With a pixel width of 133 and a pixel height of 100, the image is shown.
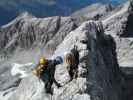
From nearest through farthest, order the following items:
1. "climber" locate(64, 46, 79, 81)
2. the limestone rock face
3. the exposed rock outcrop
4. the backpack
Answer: the limestone rock face → "climber" locate(64, 46, 79, 81) → the backpack → the exposed rock outcrop

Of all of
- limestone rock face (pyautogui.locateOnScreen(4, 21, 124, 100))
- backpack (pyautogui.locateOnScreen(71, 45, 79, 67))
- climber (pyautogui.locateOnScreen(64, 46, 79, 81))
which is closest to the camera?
limestone rock face (pyautogui.locateOnScreen(4, 21, 124, 100))

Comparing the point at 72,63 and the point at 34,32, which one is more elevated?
the point at 34,32

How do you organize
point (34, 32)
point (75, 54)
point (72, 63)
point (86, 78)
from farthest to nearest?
point (34, 32), point (75, 54), point (72, 63), point (86, 78)

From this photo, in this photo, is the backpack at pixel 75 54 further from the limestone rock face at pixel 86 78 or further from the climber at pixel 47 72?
the climber at pixel 47 72

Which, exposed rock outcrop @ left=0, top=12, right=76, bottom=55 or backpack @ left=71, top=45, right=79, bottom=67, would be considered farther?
exposed rock outcrop @ left=0, top=12, right=76, bottom=55

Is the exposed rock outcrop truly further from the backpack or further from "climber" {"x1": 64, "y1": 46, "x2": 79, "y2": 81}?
"climber" {"x1": 64, "y1": 46, "x2": 79, "y2": 81}

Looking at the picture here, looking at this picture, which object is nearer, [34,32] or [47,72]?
[47,72]

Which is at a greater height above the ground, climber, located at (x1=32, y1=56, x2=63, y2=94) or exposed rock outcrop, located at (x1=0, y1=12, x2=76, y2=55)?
exposed rock outcrop, located at (x1=0, y1=12, x2=76, y2=55)

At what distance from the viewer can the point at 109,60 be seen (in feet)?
102

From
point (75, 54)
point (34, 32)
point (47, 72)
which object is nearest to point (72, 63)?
point (75, 54)

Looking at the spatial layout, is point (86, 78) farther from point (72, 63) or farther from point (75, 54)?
point (75, 54)

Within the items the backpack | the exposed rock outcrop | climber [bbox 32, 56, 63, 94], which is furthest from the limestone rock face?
→ the exposed rock outcrop

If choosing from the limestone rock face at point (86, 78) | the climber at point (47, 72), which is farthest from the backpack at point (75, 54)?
the climber at point (47, 72)

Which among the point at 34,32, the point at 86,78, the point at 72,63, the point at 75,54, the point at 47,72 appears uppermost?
the point at 34,32
